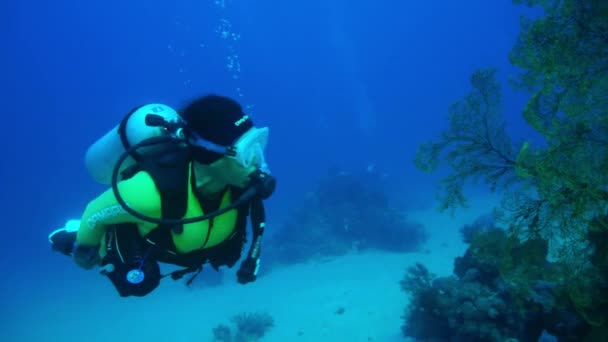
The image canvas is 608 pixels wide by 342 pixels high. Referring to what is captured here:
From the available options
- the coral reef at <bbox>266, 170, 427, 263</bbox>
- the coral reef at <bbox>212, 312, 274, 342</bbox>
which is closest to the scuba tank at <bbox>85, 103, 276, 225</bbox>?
the coral reef at <bbox>212, 312, 274, 342</bbox>

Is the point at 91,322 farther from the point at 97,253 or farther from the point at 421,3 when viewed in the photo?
the point at 421,3

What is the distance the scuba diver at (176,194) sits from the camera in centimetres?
249

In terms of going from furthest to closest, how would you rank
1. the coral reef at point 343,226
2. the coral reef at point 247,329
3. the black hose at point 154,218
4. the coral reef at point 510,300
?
the coral reef at point 343,226, the coral reef at point 247,329, the coral reef at point 510,300, the black hose at point 154,218

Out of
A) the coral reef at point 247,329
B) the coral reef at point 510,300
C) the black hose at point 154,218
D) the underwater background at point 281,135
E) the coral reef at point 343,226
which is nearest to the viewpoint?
the black hose at point 154,218

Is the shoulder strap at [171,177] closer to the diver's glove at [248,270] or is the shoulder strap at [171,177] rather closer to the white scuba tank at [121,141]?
the white scuba tank at [121,141]

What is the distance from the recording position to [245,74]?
625ft

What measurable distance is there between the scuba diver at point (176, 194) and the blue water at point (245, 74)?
43521 mm

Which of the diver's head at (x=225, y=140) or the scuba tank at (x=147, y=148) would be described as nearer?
the scuba tank at (x=147, y=148)

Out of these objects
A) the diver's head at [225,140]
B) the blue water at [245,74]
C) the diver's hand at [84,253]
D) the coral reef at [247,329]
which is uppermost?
the blue water at [245,74]

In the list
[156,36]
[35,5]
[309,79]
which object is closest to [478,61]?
[309,79]

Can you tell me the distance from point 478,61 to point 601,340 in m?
185

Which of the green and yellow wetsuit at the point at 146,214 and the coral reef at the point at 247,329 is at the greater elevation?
the coral reef at the point at 247,329

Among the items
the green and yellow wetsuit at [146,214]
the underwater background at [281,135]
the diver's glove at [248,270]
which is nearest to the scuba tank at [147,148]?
the green and yellow wetsuit at [146,214]

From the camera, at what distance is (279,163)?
7825 centimetres
